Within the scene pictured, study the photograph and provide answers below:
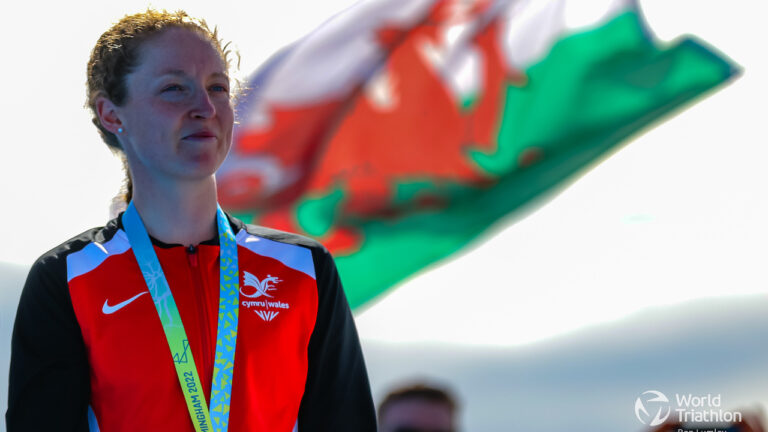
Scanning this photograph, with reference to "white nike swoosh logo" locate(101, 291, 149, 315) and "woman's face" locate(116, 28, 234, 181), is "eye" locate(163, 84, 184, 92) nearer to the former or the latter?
"woman's face" locate(116, 28, 234, 181)

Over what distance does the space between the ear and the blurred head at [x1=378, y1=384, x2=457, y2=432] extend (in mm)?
3612

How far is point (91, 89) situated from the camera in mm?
2459

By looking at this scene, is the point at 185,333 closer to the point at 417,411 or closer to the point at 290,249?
the point at 290,249

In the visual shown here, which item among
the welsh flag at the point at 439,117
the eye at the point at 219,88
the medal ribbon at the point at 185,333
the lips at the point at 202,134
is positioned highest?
the welsh flag at the point at 439,117

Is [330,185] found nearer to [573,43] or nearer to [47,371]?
[573,43]

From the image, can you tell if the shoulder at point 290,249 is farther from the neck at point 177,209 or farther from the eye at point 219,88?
the eye at point 219,88

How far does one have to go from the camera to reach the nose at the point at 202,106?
227cm

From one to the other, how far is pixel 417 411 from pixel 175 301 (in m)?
3.91

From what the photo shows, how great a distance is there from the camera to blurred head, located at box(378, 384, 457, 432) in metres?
5.73

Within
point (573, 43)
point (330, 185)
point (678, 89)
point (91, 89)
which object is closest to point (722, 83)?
point (678, 89)

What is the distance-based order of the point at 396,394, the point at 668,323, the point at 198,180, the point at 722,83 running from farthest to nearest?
1. the point at 668,323
2. the point at 722,83
3. the point at 396,394
4. the point at 198,180

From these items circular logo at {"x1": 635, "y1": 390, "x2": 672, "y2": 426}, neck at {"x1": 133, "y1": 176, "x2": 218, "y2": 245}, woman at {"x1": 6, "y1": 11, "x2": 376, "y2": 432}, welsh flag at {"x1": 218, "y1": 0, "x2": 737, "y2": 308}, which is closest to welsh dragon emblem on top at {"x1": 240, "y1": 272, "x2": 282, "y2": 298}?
woman at {"x1": 6, "y1": 11, "x2": 376, "y2": 432}

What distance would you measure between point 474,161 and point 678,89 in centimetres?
160

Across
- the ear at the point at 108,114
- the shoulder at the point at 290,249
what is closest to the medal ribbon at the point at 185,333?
the shoulder at the point at 290,249
